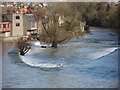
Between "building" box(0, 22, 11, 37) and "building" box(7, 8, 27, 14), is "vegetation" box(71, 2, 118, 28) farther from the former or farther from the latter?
"building" box(0, 22, 11, 37)

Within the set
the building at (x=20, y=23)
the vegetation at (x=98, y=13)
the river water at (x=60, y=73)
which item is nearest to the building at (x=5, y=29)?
the building at (x=20, y=23)

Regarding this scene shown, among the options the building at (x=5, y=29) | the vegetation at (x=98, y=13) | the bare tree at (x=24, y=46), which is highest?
the vegetation at (x=98, y=13)

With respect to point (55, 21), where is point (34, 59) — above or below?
below

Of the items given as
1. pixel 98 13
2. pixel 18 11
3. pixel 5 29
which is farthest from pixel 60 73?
pixel 18 11

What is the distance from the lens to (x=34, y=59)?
3600mm

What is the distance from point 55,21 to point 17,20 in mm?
1358

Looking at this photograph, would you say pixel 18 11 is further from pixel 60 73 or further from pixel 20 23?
pixel 60 73

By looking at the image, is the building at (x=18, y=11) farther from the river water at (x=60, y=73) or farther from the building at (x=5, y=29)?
the river water at (x=60, y=73)

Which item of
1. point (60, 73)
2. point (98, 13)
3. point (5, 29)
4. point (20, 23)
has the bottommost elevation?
point (60, 73)

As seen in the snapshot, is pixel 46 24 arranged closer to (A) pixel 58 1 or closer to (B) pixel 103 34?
(A) pixel 58 1

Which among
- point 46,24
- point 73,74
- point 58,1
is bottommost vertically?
point 73,74

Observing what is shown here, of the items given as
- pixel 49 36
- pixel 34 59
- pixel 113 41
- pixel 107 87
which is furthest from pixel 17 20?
pixel 107 87

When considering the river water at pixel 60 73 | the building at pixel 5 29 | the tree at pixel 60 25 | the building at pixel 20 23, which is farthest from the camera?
the building at pixel 20 23

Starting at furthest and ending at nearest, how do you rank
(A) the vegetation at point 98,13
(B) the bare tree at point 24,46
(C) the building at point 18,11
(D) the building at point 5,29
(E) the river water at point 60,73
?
1. (C) the building at point 18,11
2. (D) the building at point 5,29
3. (A) the vegetation at point 98,13
4. (B) the bare tree at point 24,46
5. (E) the river water at point 60,73
